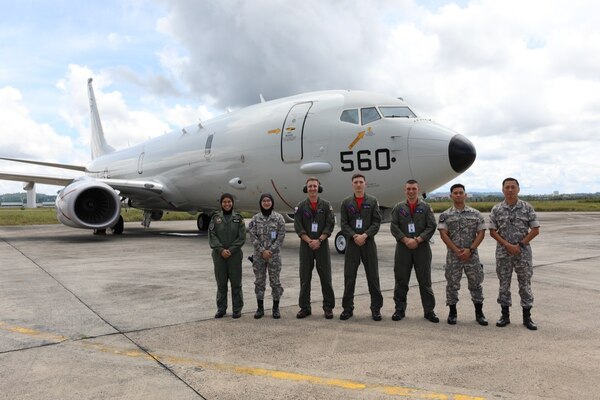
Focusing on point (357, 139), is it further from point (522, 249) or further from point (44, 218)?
point (44, 218)

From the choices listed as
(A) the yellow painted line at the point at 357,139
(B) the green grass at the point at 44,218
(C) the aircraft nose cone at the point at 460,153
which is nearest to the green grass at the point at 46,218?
(B) the green grass at the point at 44,218

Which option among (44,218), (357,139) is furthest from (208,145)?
(44,218)

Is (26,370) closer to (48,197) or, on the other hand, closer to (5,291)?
(5,291)

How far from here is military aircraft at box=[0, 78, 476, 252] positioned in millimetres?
9477

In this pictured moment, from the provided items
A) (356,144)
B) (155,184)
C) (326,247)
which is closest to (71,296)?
(326,247)

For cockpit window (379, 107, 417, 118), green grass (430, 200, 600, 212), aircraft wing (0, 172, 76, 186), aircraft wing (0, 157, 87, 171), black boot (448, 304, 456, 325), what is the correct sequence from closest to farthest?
black boot (448, 304, 456, 325) < cockpit window (379, 107, 417, 118) < aircraft wing (0, 172, 76, 186) < aircraft wing (0, 157, 87, 171) < green grass (430, 200, 600, 212)

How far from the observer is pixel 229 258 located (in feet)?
18.6

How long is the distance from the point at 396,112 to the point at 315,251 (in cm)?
527

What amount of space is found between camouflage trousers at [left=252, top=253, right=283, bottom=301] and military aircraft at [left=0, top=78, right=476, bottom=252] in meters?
4.61

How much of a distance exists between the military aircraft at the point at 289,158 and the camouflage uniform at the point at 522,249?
12.9 feet

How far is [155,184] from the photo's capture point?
16703 mm

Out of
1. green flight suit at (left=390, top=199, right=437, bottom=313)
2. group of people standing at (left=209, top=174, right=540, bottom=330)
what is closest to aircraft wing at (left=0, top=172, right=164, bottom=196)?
group of people standing at (left=209, top=174, right=540, bottom=330)

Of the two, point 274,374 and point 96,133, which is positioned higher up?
point 96,133

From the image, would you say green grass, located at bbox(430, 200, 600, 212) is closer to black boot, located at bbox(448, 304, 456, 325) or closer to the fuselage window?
the fuselage window
